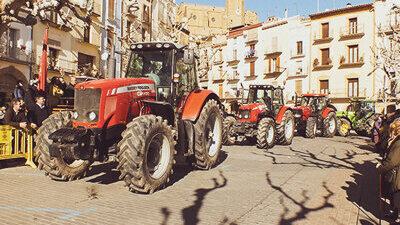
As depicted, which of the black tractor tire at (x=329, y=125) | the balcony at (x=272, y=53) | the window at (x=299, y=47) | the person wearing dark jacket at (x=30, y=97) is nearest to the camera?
the person wearing dark jacket at (x=30, y=97)

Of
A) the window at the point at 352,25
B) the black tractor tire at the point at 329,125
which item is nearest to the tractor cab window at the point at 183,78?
the black tractor tire at the point at 329,125

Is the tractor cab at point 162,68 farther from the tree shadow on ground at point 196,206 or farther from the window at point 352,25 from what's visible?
the window at point 352,25

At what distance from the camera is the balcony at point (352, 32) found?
30.2 metres

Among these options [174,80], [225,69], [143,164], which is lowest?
[143,164]

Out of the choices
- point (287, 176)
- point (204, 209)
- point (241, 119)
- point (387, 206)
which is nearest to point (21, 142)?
point (204, 209)

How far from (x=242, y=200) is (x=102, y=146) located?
88.5 inches

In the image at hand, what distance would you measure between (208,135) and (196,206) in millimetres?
2724

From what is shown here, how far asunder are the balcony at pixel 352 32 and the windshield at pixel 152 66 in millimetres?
28893

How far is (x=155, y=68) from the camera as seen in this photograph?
627cm

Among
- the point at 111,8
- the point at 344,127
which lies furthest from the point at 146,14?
the point at 344,127

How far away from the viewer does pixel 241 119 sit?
1077 cm

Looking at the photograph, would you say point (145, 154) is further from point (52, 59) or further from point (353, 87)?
point (353, 87)

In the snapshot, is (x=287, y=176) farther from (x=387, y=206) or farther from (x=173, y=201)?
(x=173, y=201)

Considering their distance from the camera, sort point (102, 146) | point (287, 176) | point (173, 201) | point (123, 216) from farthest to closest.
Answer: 1. point (287, 176)
2. point (102, 146)
3. point (173, 201)
4. point (123, 216)
